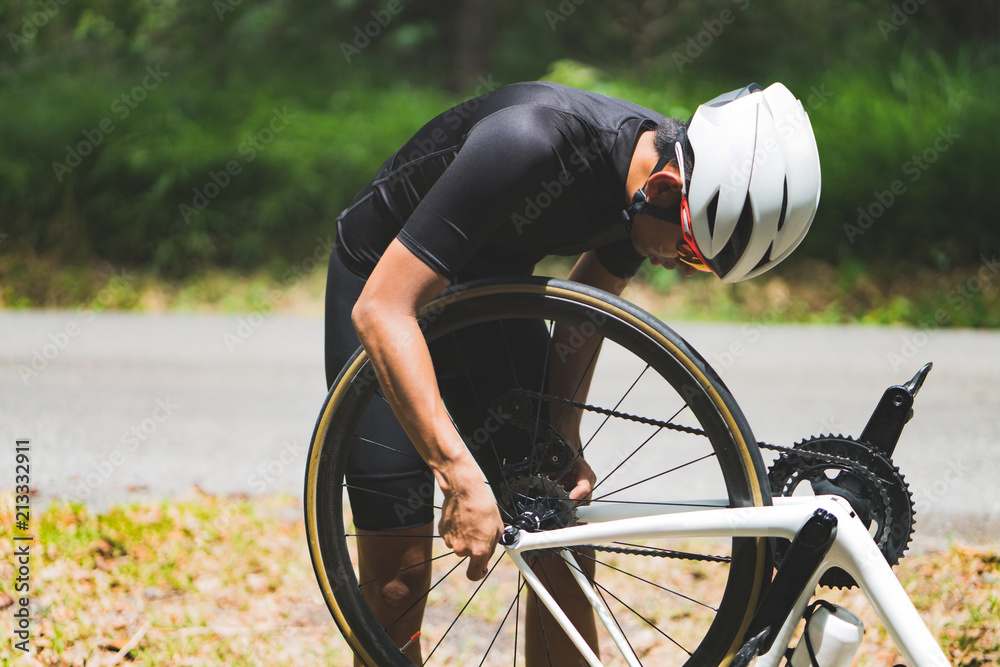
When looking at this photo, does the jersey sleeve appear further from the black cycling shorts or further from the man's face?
the black cycling shorts

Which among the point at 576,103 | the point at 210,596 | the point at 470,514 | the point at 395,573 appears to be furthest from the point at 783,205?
the point at 210,596

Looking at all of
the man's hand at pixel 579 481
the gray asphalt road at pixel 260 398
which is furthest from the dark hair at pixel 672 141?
the gray asphalt road at pixel 260 398

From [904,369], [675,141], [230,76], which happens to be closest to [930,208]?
[904,369]

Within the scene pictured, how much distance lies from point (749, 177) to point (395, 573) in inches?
49.7

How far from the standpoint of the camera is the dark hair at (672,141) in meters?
1.80

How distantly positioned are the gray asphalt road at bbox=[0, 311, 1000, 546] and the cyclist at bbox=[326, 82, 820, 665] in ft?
6.74

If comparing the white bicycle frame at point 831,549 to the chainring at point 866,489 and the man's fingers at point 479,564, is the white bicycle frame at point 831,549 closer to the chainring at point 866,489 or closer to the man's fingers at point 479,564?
the chainring at point 866,489

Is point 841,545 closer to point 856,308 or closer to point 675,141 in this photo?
point 675,141

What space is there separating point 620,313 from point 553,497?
48 centimetres

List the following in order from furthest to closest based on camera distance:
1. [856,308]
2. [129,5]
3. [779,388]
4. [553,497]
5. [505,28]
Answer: [505,28] < [129,5] < [856,308] < [779,388] < [553,497]

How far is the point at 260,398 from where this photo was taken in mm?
5551

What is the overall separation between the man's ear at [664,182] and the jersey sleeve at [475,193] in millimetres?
235

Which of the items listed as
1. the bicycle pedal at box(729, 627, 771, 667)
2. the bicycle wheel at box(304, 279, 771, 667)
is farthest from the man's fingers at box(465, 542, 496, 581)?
the bicycle pedal at box(729, 627, 771, 667)

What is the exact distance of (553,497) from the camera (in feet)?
6.63
